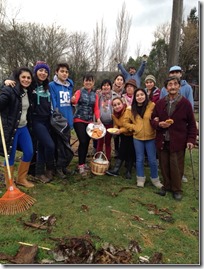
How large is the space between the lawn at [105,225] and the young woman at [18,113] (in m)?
0.72

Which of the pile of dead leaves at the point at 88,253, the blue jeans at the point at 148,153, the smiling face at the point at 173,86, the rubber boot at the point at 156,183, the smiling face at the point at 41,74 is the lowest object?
the pile of dead leaves at the point at 88,253

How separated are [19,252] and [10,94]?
219cm

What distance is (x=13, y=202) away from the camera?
12.4ft

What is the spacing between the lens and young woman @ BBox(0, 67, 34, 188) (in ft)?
13.2

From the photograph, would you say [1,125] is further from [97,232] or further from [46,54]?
[46,54]

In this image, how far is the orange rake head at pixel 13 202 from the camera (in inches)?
146

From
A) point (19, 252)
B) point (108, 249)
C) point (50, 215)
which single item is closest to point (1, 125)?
point (50, 215)

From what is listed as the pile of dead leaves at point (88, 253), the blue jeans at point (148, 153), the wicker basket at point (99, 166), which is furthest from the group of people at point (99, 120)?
the pile of dead leaves at point (88, 253)

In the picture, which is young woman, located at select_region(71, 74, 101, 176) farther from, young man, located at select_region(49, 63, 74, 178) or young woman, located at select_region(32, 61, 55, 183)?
young woman, located at select_region(32, 61, 55, 183)

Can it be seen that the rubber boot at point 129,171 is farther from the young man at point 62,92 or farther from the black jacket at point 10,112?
the black jacket at point 10,112

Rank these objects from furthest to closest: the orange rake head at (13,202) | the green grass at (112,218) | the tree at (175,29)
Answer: the tree at (175,29) → the orange rake head at (13,202) → the green grass at (112,218)

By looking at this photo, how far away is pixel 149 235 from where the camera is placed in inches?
136

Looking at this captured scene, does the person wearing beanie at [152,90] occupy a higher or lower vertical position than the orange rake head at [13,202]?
higher

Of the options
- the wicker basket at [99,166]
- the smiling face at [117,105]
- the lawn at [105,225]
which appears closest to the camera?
the lawn at [105,225]
